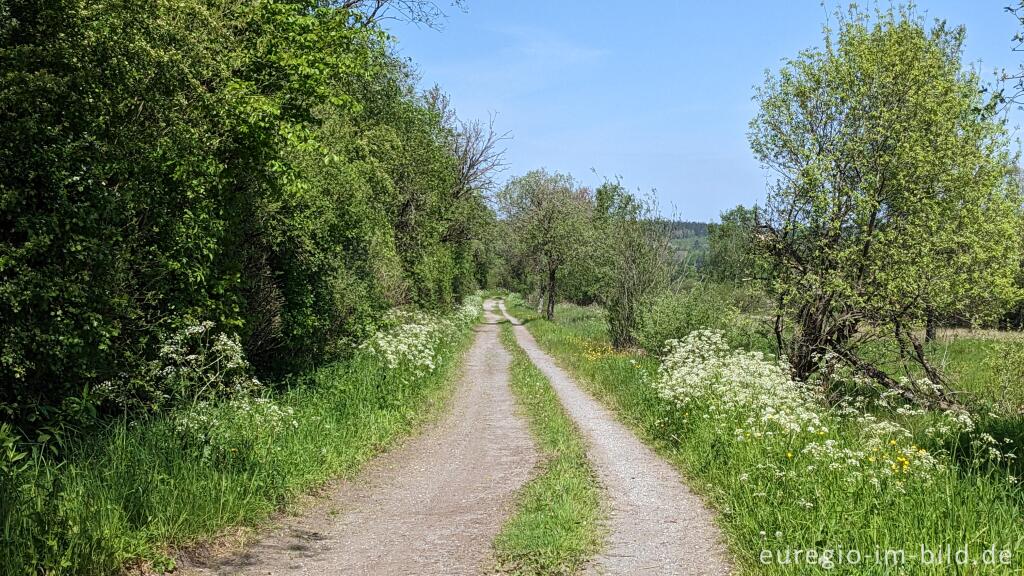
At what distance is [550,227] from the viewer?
44188mm

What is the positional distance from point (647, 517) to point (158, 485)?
517 centimetres

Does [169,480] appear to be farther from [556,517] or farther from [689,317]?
[689,317]

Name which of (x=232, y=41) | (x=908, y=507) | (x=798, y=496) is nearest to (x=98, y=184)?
(x=232, y=41)

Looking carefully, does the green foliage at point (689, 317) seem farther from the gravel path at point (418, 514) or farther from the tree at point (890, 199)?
the gravel path at point (418, 514)

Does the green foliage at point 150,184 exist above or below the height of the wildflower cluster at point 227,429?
above

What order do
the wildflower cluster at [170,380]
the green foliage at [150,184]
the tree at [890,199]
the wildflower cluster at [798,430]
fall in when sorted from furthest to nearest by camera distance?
the tree at [890,199] → the wildflower cluster at [170,380] → the green foliage at [150,184] → the wildflower cluster at [798,430]

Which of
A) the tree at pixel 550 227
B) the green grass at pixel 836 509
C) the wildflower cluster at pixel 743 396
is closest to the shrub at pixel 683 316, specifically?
the wildflower cluster at pixel 743 396

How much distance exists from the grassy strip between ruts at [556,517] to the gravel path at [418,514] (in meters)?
0.25

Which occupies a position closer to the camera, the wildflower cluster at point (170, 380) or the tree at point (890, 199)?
the wildflower cluster at point (170, 380)

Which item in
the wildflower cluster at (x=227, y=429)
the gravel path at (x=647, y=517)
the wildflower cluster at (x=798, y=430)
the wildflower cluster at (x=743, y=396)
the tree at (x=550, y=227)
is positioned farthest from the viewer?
the tree at (x=550, y=227)

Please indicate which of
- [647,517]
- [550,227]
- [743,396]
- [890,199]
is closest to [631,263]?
[890,199]

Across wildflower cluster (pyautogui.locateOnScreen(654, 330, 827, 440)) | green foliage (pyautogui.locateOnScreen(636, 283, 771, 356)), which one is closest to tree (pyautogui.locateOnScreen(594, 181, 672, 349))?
green foliage (pyautogui.locateOnScreen(636, 283, 771, 356))

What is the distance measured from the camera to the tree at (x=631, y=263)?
2291cm

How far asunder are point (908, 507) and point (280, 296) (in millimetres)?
11601
